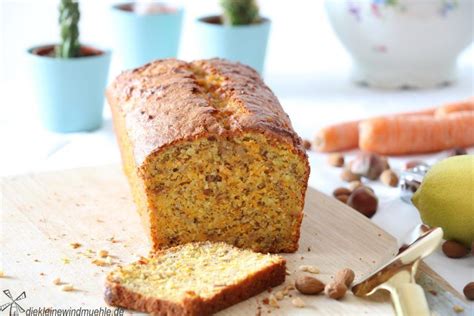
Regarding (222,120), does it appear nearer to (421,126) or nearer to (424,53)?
(421,126)

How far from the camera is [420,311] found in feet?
9.27

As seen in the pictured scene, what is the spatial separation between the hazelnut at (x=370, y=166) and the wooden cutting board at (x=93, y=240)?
1.46 ft

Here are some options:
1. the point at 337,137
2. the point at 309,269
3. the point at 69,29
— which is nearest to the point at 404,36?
A: the point at 337,137

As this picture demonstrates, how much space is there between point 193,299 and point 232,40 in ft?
9.68

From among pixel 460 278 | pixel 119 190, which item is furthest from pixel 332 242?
pixel 119 190

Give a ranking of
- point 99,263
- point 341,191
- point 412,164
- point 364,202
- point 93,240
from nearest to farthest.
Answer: point 99,263 < point 93,240 < point 364,202 < point 341,191 < point 412,164

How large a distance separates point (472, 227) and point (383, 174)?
0.91m

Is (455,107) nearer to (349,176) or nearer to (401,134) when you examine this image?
(401,134)

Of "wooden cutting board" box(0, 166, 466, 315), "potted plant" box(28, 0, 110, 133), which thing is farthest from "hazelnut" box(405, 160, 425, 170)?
"potted plant" box(28, 0, 110, 133)

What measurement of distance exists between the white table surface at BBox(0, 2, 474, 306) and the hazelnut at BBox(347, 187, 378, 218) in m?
0.07

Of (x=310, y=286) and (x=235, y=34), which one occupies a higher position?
(x=235, y=34)

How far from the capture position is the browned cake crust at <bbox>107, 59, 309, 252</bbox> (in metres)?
3.27

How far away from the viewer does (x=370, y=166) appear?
4367 mm

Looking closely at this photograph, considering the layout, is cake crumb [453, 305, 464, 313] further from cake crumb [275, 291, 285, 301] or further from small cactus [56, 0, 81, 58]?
small cactus [56, 0, 81, 58]
